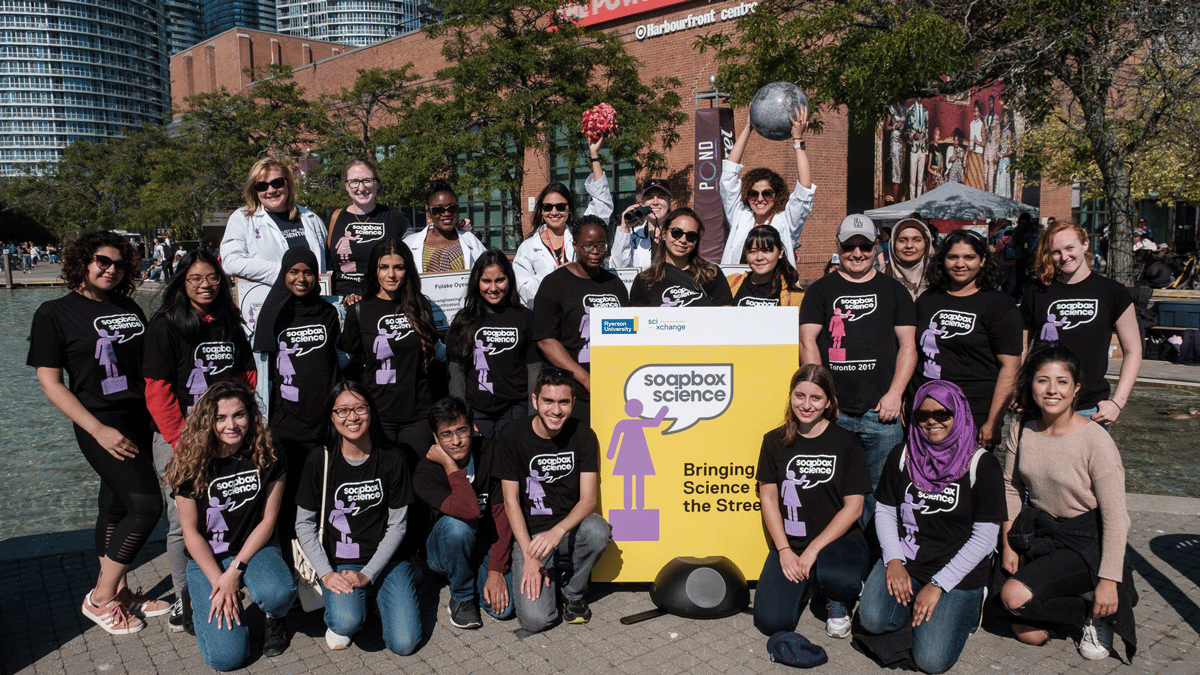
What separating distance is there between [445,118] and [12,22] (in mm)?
164612

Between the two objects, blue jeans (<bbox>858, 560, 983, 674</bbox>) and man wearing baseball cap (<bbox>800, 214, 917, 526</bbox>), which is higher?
man wearing baseball cap (<bbox>800, 214, 917, 526</bbox>)

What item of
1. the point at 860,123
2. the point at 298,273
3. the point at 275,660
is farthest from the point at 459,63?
the point at 275,660

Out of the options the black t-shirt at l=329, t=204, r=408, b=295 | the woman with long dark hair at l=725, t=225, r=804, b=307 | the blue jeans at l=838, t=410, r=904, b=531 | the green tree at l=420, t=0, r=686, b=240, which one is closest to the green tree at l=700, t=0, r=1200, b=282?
the woman with long dark hair at l=725, t=225, r=804, b=307

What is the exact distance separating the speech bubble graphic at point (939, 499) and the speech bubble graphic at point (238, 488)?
10.6 ft

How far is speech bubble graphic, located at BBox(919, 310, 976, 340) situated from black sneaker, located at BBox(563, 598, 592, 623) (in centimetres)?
241

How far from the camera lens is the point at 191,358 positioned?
168 inches

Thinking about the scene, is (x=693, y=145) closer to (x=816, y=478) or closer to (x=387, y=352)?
(x=387, y=352)

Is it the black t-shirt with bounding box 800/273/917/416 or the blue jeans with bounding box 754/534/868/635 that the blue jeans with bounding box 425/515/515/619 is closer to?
the blue jeans with bounding box 754/534/868/635

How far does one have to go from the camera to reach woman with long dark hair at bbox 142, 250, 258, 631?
4164 millimetres

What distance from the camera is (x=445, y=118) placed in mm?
21000

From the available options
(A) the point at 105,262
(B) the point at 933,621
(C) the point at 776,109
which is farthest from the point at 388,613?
(C) the point at 776,109

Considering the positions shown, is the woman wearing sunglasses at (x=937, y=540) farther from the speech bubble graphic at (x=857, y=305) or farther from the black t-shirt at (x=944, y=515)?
the speech bubble graphic at (x=857, y=305)

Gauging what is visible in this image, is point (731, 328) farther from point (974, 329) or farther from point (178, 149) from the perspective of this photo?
point (178, 149)

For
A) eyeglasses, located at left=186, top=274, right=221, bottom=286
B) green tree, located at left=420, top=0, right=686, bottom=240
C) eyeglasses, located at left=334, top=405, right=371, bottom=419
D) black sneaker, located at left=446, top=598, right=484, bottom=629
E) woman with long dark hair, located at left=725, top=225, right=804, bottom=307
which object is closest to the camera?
eyeglasses, located at left=334, top=405, right=371, bottom=419
